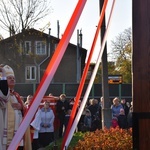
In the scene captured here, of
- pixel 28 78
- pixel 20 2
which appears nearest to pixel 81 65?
pixel 28 78

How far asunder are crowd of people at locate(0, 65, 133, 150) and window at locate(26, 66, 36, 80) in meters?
44.2

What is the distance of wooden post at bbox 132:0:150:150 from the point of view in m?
4.83

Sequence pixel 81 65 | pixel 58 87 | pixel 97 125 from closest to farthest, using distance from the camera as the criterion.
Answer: pixel 97 125 < pixel 58 87 < pixel 81 65

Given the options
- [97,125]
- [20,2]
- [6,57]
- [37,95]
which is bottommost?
[97,125]

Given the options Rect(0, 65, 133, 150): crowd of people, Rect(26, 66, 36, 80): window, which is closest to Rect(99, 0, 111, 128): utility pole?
Rect(0, 65, 133, 150): crowd of people

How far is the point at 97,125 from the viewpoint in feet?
Result: 50.2

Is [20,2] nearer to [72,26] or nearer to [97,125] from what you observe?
[97,125]

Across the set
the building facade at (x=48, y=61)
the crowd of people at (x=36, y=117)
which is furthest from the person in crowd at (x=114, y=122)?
the building facade at (x=48, y=61)

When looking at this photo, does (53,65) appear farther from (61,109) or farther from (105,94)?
(61,109)

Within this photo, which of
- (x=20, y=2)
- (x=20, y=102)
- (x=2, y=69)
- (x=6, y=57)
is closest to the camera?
(x=2, y=69)

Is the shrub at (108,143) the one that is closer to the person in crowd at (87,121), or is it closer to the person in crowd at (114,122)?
the person in crowd at (114,122)

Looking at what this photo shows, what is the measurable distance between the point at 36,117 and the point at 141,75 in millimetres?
8243

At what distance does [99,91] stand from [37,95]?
82.8ft

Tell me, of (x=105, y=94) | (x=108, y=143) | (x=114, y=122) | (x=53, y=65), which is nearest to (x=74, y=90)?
(x=114, y=122)
